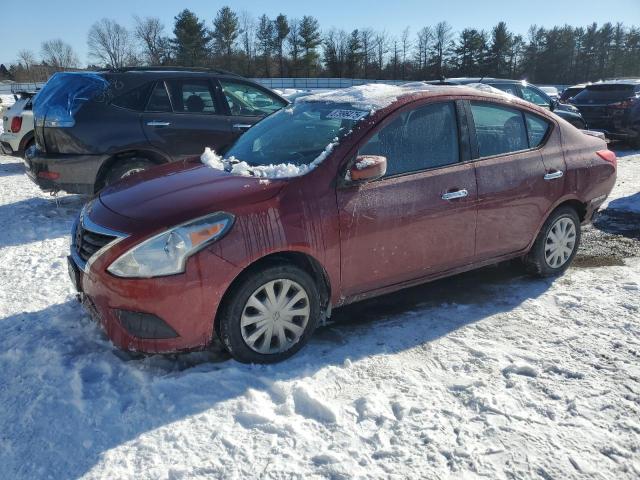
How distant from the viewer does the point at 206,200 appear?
308 cm

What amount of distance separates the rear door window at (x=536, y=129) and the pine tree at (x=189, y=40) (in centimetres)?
6357

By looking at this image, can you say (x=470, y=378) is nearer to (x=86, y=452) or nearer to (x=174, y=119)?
(x=86, y=452)

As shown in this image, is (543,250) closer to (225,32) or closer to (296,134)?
(296,134)

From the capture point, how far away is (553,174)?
4.34m

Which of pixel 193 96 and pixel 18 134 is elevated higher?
pixel 193 96

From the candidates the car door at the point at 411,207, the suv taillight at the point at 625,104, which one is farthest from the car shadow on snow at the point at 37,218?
the suv taillight at the point at 625,104

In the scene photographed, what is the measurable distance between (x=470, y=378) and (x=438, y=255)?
1016 millimetres

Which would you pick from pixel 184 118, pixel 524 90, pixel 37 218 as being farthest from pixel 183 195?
pixel 524 90

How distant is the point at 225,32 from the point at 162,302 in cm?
6967

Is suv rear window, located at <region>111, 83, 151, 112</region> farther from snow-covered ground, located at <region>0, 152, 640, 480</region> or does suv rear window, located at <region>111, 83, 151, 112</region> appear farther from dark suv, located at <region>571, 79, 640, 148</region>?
dark suv, located at <region>571, 79, 640, 148</region>

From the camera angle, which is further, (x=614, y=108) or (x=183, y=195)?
(x=614, y=108)

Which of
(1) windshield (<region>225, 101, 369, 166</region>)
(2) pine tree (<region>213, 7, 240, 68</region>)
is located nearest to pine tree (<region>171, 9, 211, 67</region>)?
(2) pine tree (<region>213, 7, 240, 68</region>)

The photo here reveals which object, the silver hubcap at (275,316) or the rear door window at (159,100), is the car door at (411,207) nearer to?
the silver hubcap at (275,316)

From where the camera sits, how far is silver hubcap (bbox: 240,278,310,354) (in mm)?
3107
